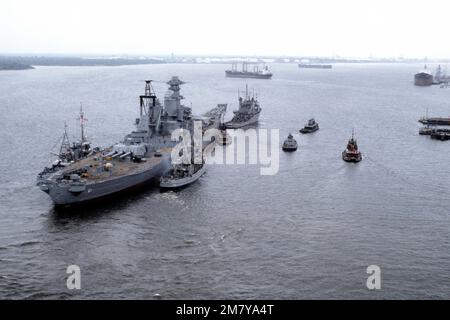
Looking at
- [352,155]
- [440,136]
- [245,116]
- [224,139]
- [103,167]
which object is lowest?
[352,155]

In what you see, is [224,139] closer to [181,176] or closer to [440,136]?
[181,176]

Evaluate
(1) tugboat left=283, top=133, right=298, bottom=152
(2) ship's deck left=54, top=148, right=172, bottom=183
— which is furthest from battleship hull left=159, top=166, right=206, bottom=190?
(1) tugboat left=283, top=133, right=298, bottom=152

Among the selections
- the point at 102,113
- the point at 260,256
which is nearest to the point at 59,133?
the point at 102,113

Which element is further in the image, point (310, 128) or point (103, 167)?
point (310, 128)

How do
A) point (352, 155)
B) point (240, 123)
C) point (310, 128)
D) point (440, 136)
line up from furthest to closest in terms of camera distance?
1. point (240, 123)
2. point (310, 128)
3. point (440, 136)
4. point (352, 155)

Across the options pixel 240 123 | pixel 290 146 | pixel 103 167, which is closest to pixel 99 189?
pixel 103 167

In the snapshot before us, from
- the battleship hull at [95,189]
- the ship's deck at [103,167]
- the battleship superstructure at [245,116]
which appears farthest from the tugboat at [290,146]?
the battleship hull at [95,189]

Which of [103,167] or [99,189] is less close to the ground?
[103,167]

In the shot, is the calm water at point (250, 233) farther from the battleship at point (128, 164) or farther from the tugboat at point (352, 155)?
the battleship at point (128, 164)
